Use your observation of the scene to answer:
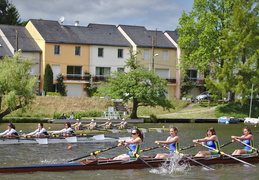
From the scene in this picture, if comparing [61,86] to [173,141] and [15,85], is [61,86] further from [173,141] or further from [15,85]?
[173,141]

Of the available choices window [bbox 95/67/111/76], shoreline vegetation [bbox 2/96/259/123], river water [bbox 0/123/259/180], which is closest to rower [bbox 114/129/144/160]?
river water [bbox 0/123/259/180]

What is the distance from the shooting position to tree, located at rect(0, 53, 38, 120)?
4449 centimetres

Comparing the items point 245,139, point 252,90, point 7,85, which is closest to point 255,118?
point 252,90

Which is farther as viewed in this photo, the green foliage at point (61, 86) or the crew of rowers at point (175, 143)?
the green foliage at point (61, 86)

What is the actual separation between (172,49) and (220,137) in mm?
36306

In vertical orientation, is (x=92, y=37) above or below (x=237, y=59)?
above

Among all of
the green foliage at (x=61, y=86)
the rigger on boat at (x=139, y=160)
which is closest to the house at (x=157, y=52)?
the green foliage at (x=61, y=86)

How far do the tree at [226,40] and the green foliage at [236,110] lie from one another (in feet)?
6.24

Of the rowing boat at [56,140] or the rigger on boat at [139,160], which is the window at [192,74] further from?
the rigger on boat at [139,160]

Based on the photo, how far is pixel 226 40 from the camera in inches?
2152

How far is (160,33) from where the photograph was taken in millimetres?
74312

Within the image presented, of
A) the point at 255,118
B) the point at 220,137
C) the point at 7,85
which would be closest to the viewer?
the point at 220,137

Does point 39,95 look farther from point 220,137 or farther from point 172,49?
point 220,137

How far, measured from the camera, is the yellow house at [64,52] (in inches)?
2527
